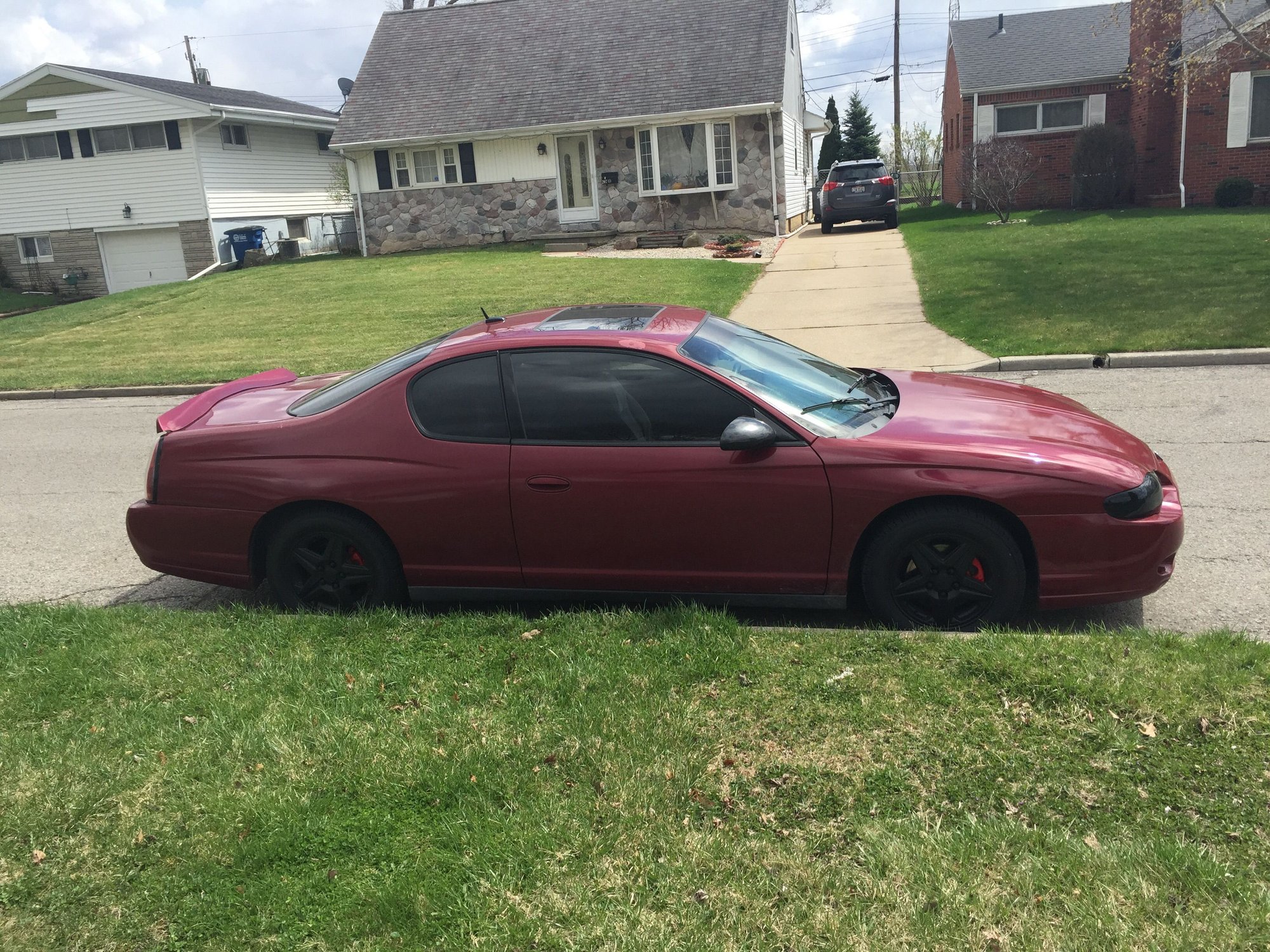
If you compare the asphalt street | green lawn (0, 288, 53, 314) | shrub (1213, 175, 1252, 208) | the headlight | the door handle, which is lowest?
the asphalt street

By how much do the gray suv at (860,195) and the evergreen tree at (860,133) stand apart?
28.1m

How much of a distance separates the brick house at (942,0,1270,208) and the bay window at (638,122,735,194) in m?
7.07

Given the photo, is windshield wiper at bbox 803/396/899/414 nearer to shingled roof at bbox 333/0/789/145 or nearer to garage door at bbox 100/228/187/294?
shingled roof at bbox 333/0/789/145

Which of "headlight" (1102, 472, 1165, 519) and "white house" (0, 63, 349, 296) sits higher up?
"white house" (0, 63, 349, 296)

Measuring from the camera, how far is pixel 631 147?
26.2 m

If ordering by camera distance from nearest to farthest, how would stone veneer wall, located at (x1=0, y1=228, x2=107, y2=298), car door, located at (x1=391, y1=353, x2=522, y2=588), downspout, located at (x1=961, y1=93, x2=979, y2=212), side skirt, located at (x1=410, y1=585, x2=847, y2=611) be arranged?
side skirt, located at (x1=410, y1=585, x2=847, y2=611)
car door, located at (x1=391, y1=353, x2=522, y2=588)
downspout, located at (x1=961, y1=93, x2=979, y2=212)
stone veneer wall, located at (x1=0, y1=228, x2=107, y2=298)

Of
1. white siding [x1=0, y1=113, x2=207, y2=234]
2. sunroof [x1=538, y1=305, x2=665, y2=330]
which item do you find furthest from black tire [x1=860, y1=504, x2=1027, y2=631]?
white siding [x1=0, y1=113, x2=207, y2=234]

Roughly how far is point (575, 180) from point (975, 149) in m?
10.5

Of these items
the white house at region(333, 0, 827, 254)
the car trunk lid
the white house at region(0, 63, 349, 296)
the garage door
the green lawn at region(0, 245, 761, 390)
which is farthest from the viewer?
the garage door

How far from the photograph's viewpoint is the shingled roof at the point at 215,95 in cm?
3083

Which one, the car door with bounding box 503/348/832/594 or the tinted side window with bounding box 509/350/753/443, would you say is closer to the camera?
the car door with bounding box 503/348/832/594

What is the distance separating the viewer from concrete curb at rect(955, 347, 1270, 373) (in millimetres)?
10273

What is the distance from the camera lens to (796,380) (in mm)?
5094

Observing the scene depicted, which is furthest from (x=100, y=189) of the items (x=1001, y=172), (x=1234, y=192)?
(x=1234, y=192)
